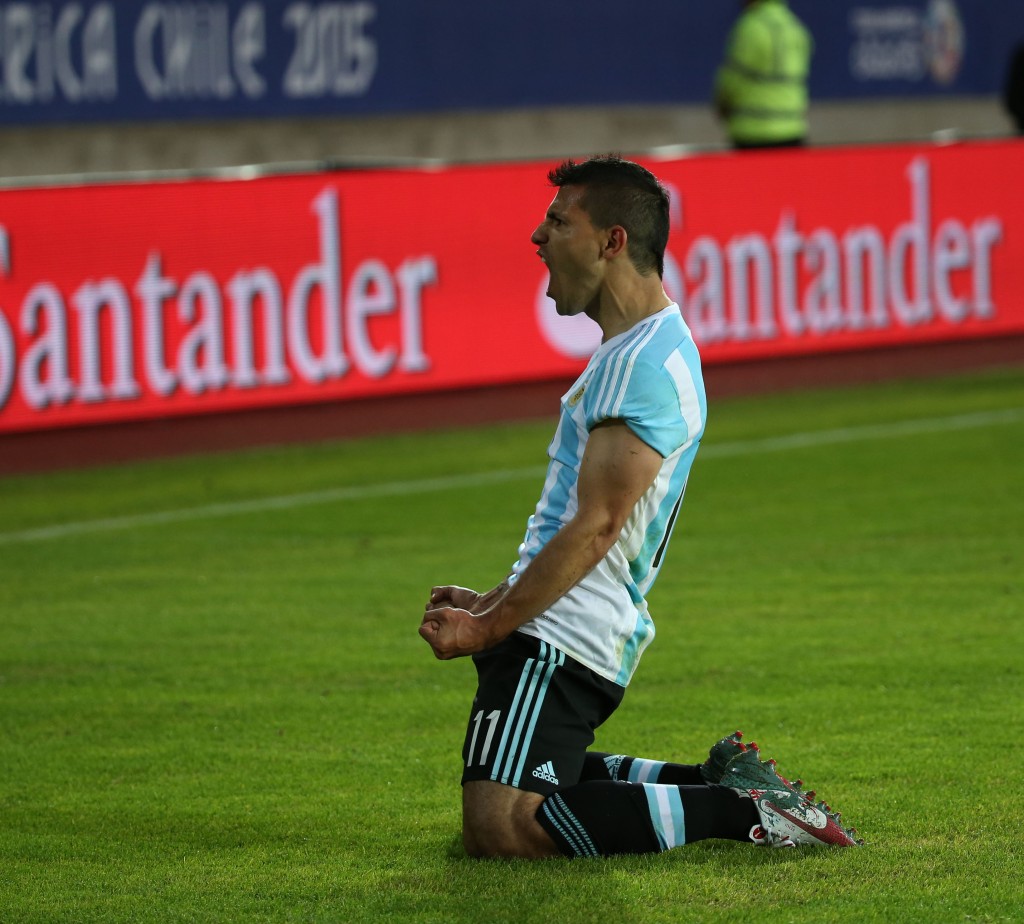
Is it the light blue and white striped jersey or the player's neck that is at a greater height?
the player's neck

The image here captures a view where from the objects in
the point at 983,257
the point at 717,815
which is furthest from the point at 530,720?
the point at 983,257

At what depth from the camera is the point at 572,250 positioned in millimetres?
4816

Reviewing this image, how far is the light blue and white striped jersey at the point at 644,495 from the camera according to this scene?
4.73 meters

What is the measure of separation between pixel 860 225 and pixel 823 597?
6525 mm

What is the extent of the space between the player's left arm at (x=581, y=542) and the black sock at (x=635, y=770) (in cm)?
65

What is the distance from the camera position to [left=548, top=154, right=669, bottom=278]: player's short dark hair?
480 cm

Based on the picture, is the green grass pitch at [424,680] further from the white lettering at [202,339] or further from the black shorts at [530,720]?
the white lettering at [202,339]

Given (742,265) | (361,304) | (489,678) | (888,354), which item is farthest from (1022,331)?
(489,678)

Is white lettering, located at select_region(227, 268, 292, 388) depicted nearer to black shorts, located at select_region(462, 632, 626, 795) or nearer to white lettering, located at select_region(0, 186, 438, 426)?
white lettering, located at select_region(0, 186, 438, 426)

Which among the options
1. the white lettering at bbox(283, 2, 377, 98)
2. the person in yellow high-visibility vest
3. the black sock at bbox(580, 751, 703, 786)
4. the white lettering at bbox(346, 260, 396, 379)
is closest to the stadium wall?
the white lettering at bbox(346, 260, 396, 379)

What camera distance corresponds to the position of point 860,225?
46.8ft

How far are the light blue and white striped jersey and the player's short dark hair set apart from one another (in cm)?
17

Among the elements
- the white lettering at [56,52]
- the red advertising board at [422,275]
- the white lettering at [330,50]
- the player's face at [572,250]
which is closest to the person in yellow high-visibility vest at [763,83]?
the red advertising board at [422,275]

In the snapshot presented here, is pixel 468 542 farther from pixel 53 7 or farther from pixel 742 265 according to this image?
pixel 53 7
